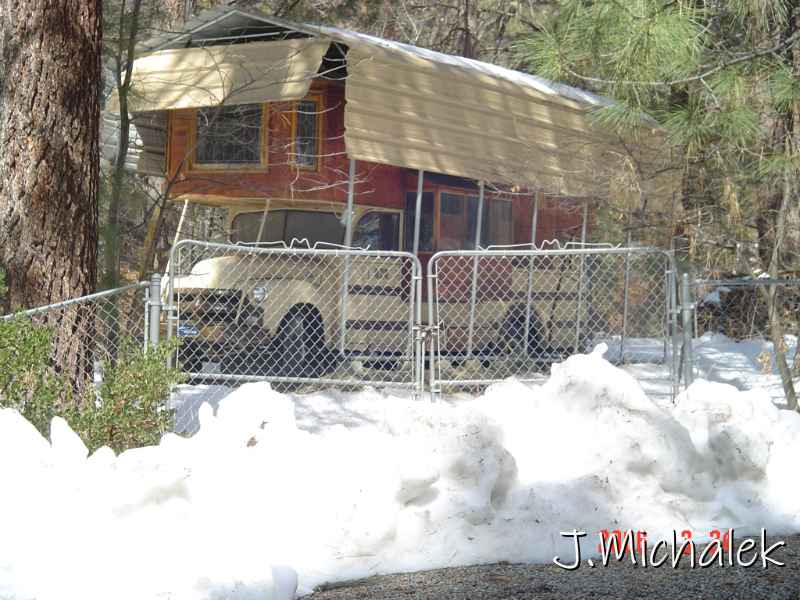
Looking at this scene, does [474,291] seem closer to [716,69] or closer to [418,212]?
[418,212]

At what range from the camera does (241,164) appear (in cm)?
1119

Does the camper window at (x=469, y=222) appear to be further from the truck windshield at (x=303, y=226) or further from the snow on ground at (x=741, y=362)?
the snow on ground at (x=741, y=362)

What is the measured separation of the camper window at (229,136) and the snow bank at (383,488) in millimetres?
6084

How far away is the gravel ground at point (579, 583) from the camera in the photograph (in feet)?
12.9

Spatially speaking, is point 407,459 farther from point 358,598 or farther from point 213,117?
point 213,117

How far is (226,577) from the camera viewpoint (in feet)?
13.0

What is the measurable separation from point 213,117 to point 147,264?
166 cm

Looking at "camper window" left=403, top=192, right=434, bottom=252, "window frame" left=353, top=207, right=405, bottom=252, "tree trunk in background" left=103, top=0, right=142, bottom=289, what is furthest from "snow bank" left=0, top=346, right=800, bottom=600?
"camper window" left=403, top=192, right=434, bottom=252

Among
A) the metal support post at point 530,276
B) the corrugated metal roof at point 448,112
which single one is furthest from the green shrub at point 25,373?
the metal support post at point 530,276

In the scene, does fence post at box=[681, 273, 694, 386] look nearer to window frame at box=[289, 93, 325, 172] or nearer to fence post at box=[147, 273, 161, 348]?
fence post at box=[147, 273, 161, 348]

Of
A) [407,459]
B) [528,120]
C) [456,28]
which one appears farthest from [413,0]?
[407,459]

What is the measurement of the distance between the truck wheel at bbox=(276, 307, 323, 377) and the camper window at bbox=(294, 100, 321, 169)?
1.55m

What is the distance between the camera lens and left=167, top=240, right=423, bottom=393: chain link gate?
10.5 meters

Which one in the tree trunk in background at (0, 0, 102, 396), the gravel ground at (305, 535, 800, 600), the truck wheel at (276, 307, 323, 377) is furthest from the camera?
the truck wheel at (276, 307, 323, 377)
